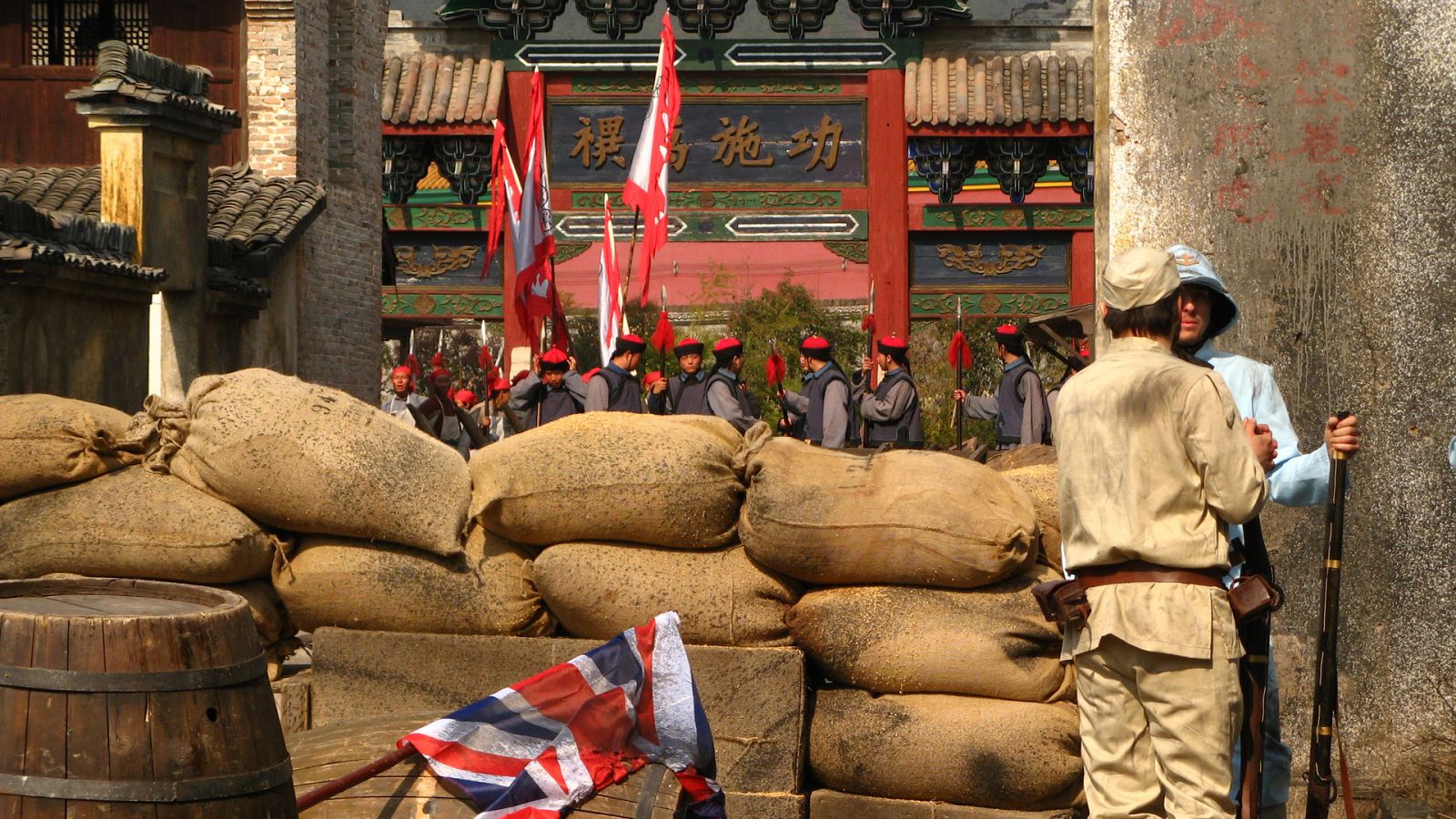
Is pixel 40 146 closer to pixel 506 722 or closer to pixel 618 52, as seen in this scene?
pixel 618 52

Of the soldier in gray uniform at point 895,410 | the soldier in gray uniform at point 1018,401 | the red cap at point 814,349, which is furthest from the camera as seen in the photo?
the soldier in gray uniform at point 1018,401

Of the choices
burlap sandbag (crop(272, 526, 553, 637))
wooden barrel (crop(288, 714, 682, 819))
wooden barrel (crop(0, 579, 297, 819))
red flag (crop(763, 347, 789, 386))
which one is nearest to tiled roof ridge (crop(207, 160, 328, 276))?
red flag (crop(763, 347, 789, 386))

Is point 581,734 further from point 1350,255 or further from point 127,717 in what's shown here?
point 1350,255

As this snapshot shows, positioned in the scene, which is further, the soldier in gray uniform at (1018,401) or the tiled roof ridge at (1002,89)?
the tiled roof ridge at (1002,89)

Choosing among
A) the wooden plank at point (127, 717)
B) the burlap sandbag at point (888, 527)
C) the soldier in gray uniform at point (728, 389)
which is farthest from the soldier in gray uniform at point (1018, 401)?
the wooden plank at point (127, 717)

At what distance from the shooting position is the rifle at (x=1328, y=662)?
3.95 metres

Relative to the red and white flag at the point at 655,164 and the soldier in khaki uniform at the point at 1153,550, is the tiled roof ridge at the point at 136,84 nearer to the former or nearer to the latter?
the red and white flag at the point at 655,164

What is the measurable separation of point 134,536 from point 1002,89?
16.9m

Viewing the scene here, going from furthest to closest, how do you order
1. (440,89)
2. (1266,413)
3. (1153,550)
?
(440,89) < (1266,413) < (1153,550)

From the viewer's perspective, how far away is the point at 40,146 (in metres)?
17.6

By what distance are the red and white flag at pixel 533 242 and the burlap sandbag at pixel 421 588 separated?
1112cm

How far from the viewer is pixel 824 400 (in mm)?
12156

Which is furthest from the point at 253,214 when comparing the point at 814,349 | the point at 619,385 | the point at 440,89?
the point at 814,349

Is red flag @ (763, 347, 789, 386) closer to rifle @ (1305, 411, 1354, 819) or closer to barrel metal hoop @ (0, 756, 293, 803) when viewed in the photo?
rifle @ (1305, 411, 1354, 819)
